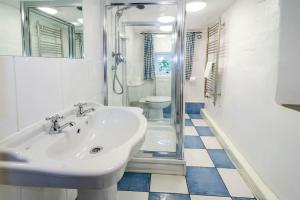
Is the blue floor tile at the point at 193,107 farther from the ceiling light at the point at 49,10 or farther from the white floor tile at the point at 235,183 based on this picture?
the ceiling light at the point at 49,10

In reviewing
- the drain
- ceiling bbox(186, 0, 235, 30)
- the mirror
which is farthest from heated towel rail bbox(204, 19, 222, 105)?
the drain

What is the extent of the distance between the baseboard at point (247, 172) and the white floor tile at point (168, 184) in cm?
55

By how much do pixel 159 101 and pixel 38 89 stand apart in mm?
1956

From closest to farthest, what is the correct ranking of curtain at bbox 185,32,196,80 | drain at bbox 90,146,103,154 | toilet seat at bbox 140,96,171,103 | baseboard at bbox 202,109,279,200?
drain at bbox 90,146,103,154
baseboard at bbox 202,109,279,200
toilet seat at bbox 140,96,171,103
curtain at bbox 185,32,196,80

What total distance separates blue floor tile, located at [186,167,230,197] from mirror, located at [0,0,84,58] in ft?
4.70

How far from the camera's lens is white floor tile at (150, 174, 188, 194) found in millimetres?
1730

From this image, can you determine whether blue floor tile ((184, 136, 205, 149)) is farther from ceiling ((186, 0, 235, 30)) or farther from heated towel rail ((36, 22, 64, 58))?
heated towel rail ((36, 22, 64, 58))

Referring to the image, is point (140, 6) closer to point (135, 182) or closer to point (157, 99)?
point (157, 99)

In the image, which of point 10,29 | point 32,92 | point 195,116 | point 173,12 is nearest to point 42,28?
point 10,29

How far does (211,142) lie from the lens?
2824 millimetres

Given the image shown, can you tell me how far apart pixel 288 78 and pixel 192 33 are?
2.97m

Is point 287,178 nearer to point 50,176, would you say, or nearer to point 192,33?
point 50,176

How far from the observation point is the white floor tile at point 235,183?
1.70 meters

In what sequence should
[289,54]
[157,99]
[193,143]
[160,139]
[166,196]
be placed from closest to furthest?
1. [289,54]
2. [166,196]
3. [160,139]
4. [193,143]
5. [157,99]
